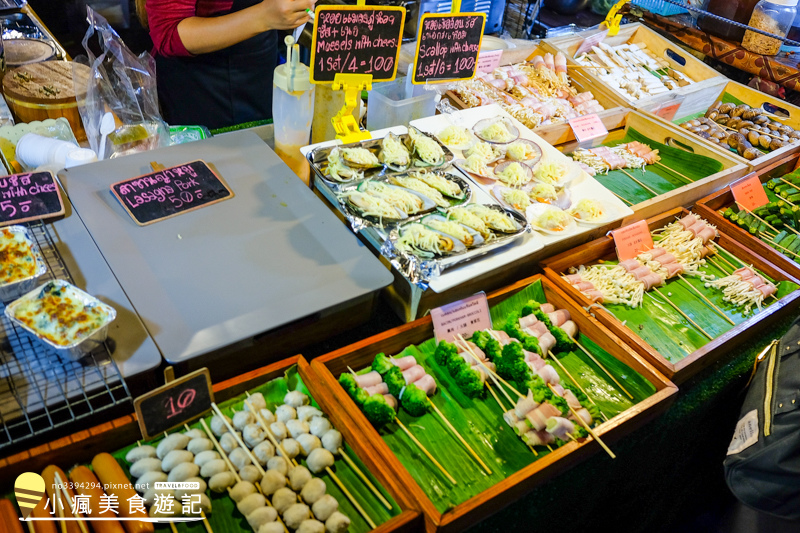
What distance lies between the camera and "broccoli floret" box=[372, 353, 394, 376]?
6.53 ft

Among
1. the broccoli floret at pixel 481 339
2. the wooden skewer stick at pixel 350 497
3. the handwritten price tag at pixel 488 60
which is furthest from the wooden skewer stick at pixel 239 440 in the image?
the handwritten price tag at pixel 488 60

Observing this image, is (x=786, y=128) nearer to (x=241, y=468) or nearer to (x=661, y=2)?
(x=661, y=2)

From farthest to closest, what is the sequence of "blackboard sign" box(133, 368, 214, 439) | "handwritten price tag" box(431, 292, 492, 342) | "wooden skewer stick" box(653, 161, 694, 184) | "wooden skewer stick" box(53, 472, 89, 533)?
"wooden skewer stick" box(653, 161, 694, 184) → "handwritten price tag" box(431, 292, 492, 342) → "blackboard sign" box(133, 368, 214, 439) → "wooden skewer stick" box(53, 472, 89, 533)

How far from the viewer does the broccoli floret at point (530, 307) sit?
7.64 feet

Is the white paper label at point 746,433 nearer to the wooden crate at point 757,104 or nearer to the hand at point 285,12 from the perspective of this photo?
the wooden crate at point 757,104

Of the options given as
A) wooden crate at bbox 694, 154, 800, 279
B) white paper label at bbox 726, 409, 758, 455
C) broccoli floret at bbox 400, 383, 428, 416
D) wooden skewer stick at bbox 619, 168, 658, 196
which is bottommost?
white paper label at bbox 726, 409, 758, 455

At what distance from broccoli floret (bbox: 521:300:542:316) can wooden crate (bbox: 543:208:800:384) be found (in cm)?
19

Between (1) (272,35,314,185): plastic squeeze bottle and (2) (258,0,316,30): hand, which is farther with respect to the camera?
(2) (258,0,316,30): hand

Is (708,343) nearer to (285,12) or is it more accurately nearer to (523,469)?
(523,469)

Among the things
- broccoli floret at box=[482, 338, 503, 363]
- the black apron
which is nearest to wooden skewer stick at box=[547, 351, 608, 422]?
broccoli floret at box=[482, 338, 503, 363]

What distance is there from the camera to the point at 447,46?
2.77 meters

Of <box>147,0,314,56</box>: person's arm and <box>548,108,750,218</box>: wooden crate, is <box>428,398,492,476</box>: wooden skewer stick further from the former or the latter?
<box>147,0,314,56</box>: person's arm

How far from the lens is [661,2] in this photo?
16.1 ft

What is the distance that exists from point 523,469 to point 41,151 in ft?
7.52
